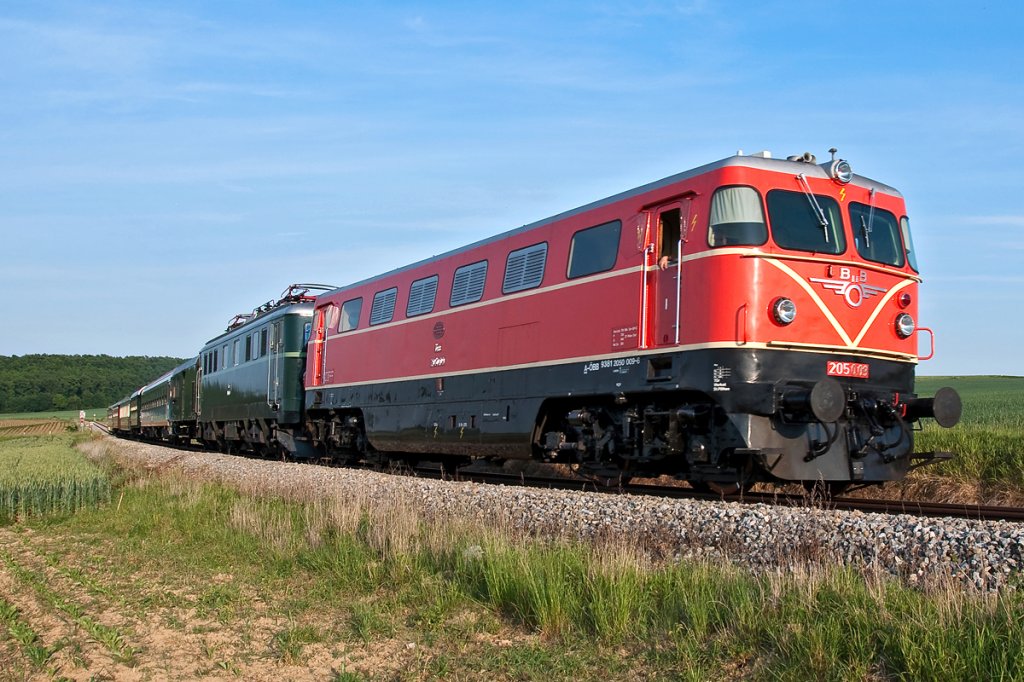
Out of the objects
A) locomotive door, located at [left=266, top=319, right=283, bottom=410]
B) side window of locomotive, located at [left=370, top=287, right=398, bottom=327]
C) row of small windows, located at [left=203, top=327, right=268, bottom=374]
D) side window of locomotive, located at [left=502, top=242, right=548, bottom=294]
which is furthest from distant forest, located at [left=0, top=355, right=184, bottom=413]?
side window of locomotive, located at [left=502, top=242, right=548, bottom=294]

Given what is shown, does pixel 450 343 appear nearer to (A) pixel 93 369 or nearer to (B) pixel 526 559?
(B) pixel 526 559

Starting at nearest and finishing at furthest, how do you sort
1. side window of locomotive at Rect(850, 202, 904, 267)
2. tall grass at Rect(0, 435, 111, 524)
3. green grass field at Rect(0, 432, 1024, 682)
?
green grass field at Rect(0, 432, 1024, 682)
side window of locomotive at Rect(850, 202, 904, 267)
tall grass at Rect(0, 435, 111, 524)

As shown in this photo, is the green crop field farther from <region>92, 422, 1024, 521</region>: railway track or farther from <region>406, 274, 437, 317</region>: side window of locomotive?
<region>406, 274, 437, 317</region>: side window of locomotive

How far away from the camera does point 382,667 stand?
5.34m

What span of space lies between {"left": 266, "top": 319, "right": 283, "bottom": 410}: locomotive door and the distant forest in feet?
288

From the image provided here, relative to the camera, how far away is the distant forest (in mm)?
106000

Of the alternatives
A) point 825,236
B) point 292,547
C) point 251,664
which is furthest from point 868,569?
point 292,547

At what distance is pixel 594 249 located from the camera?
10.7 meters

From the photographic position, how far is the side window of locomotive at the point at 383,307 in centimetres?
1587

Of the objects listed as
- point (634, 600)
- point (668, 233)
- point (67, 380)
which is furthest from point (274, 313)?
point (67, 380)

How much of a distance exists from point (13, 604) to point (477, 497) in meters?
4.52

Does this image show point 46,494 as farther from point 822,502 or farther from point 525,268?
point 822,502

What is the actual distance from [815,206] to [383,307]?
8.72 meters

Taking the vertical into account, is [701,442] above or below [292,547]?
above
